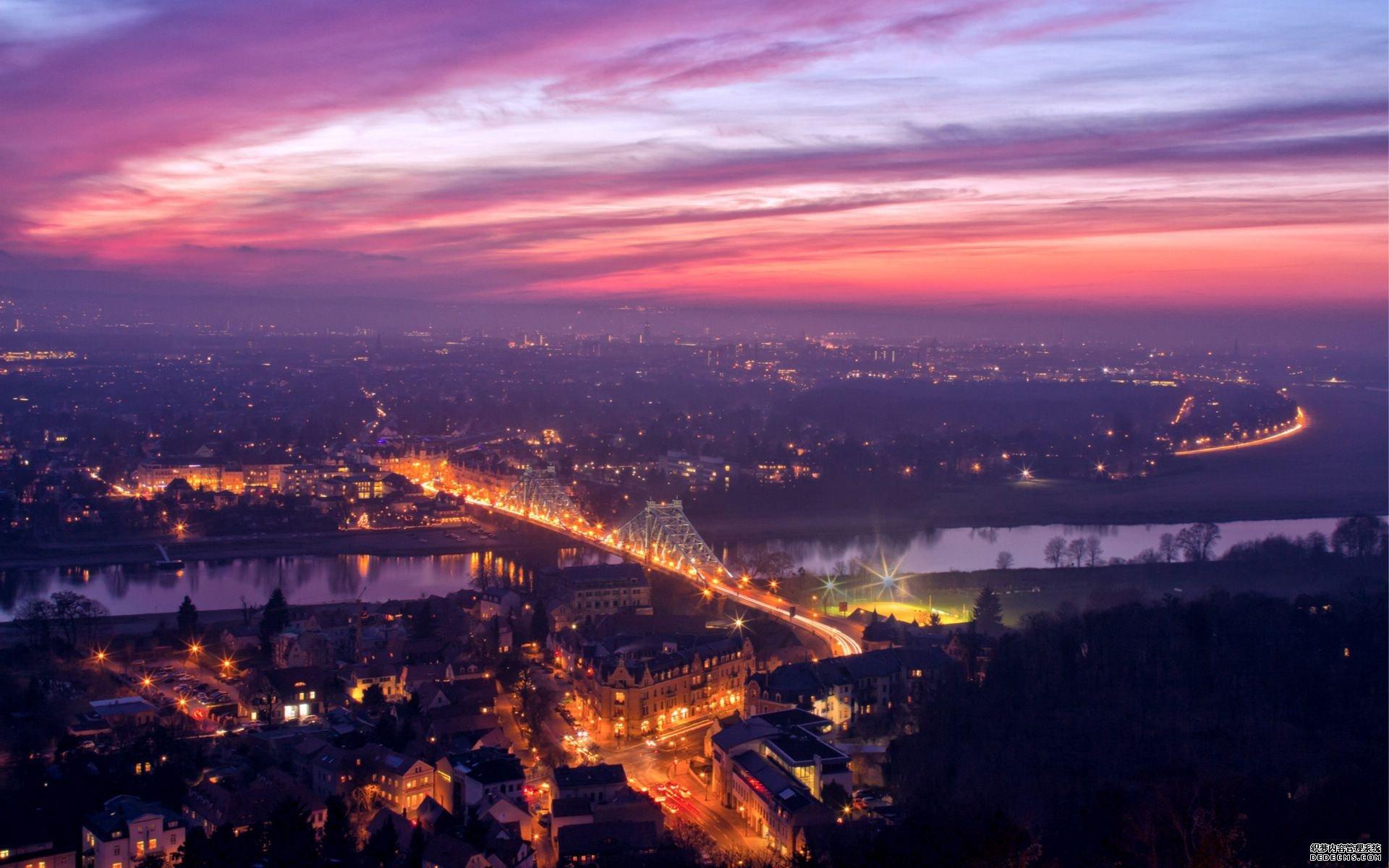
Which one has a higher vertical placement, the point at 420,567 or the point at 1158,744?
the point at 1158,744

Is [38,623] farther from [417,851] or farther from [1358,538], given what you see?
[1358,538]

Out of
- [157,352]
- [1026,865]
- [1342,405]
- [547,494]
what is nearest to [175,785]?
[1026,865]

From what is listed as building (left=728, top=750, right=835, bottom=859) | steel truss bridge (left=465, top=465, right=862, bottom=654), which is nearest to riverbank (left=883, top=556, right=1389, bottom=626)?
steel truss bridge (left=465, top=465, right=862, bottom=654)

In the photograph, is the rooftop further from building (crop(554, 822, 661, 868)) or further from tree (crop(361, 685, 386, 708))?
tree (crop(361, 685, 386, 708))

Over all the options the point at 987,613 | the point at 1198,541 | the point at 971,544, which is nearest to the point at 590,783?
the point at 987,613

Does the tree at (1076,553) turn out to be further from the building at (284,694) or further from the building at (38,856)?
the building at (38,856)

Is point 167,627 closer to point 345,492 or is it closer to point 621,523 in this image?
point 621,523

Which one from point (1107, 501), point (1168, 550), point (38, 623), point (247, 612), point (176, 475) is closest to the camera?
point (38, 623)

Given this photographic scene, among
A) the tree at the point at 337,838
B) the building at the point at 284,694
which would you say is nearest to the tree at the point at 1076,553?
the building at the point at 284,694
